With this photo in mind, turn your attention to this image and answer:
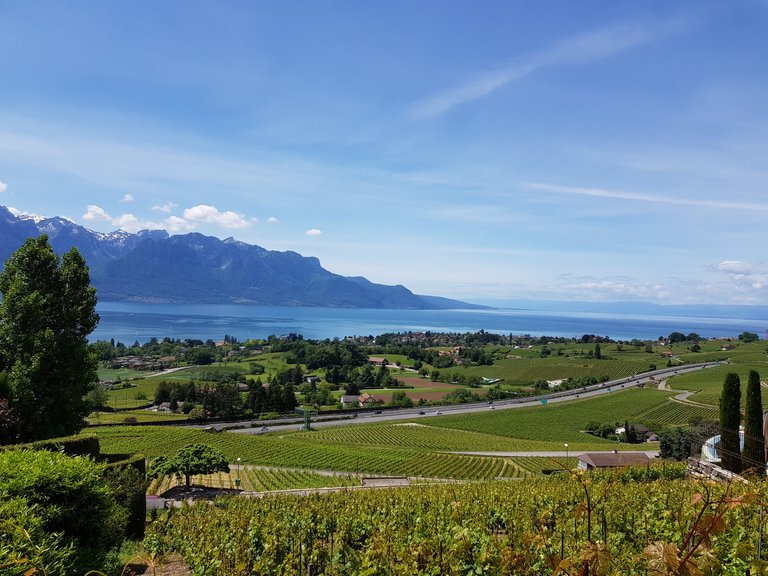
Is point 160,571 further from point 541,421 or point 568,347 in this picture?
point 568,347

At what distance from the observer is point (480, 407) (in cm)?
9419

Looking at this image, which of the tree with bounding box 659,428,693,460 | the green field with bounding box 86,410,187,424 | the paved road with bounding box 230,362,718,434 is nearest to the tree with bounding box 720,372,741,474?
the tree with bounding box 659,428,693,460

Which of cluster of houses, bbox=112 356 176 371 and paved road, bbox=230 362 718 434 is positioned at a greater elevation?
paved road, bbox=230 362 718 434

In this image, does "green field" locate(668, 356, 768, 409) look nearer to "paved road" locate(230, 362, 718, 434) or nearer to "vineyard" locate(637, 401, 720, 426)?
"vineyard" locate(637, 401, 720, 426)

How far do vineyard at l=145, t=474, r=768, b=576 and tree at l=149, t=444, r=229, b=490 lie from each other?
17209mm

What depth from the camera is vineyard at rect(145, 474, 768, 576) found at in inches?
175

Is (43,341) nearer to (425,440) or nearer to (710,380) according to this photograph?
(425,440)

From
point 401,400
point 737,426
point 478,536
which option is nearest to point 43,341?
point 478,536

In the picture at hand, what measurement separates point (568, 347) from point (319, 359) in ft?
336

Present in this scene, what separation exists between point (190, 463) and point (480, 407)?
71.9 metres

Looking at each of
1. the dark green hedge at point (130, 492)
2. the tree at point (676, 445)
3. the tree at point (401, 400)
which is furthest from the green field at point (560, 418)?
the dark green hedge at point (130, 492)

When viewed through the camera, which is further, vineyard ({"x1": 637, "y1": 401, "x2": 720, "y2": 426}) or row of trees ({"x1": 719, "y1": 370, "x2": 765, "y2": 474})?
vineyard ({"x1": 637, "y1": 401, "x2": 720, "y2": 426})

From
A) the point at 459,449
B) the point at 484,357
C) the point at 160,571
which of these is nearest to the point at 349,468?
the point at 459,449

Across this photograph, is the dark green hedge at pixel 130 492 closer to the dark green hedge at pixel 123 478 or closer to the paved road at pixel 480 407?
the dark green hedge at pixel 123 478
